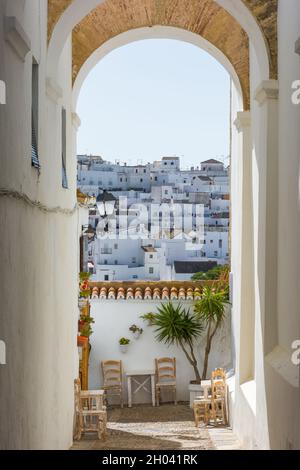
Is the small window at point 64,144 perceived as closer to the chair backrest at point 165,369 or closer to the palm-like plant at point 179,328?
the palm-like plant at point 179,328

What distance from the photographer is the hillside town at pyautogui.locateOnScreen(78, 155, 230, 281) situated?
81.4 feet

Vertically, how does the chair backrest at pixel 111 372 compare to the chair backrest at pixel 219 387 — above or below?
below

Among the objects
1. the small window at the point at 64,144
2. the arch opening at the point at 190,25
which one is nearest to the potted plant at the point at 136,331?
the small window at the point at 64,144

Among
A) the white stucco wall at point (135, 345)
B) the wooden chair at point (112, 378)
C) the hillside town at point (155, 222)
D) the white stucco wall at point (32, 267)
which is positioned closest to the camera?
the white stucco wall at point (32, 267)

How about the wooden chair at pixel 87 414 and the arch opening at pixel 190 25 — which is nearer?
the arch opening at pixel 190 25

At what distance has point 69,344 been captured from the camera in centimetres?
1042

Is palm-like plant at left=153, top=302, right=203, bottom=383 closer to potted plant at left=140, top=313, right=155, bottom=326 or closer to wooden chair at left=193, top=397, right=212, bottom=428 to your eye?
potted plant at left=140, top=313, right=155, bottom=326

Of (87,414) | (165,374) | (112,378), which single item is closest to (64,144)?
(87,414)

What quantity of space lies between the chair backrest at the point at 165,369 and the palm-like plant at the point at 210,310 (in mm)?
682

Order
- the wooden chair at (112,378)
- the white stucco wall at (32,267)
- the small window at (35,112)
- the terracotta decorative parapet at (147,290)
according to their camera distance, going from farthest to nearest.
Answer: the terracotta decorative parapet at (147,290)
the wooden chair at (112,378)
the small window at (35,112)
the white stucco wall at (32,267)

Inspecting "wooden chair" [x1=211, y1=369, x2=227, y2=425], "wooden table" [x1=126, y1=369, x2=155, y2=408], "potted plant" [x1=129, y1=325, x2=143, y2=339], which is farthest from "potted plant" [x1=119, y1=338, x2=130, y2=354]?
"wooden chair" [x1=211, y1=369, x2=227, y2=425]

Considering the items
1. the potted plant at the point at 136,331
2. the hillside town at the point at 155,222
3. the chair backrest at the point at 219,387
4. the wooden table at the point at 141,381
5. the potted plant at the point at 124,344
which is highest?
the hillside town at the point at 155,222

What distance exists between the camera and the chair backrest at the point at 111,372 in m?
15.1
